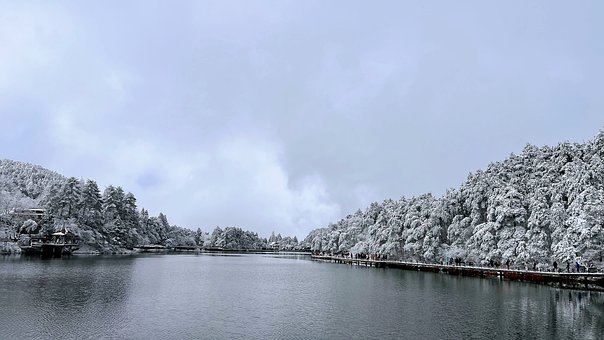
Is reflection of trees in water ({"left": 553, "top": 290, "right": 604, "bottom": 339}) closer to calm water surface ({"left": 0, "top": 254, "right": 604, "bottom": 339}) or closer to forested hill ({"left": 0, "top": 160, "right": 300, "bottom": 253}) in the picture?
calm water surface ({"left": 0, "top": 254, "right": 604, "bottom": 339})

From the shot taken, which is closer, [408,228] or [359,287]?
[359,287]

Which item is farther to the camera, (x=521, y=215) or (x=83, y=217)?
(x=83, y=217)

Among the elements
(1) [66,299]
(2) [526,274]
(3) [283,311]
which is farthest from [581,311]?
(1) [66,299]

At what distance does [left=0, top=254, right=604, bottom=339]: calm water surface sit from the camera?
25688 mm

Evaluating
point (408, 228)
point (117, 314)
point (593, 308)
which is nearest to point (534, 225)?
point (593, 308)

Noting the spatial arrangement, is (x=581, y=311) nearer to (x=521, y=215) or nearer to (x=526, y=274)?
(x=526, y=274)

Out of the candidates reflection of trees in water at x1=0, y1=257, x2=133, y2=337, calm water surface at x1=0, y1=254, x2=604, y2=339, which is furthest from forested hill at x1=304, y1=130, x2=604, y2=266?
reflection of trees in water at x1=0, y1=257, x2=133, y2=337

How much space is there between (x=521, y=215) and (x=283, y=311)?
133 feet

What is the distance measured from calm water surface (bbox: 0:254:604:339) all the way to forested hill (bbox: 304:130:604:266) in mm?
7111

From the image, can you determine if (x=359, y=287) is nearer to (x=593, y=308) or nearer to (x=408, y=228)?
(x=593, y=308)

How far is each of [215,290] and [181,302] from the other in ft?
28.8

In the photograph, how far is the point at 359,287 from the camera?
49656 millimetres

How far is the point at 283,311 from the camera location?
109 feet

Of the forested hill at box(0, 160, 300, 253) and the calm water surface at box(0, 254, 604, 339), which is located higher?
the forested hill at box(0, 160, 300, 253)
